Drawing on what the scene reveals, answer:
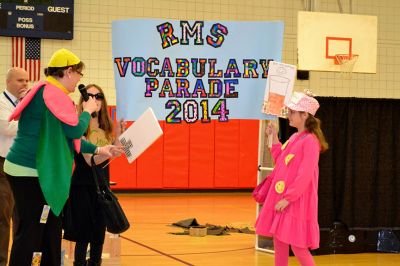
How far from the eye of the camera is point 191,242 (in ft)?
28.5

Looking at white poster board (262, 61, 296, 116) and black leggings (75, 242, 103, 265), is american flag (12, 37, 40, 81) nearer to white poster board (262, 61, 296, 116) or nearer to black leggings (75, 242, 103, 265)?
white poster board (262, 61, 296, 116)

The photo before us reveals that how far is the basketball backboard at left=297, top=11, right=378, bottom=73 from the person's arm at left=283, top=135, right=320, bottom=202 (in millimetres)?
6901

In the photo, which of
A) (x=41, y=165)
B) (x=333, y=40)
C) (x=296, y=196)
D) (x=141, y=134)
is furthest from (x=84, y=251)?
(x=333, y=40)

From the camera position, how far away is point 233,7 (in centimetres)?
1562

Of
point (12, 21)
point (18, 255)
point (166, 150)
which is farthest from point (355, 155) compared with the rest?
point (12, 21)

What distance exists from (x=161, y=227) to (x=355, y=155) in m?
3.37

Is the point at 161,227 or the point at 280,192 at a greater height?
the point at 280,192

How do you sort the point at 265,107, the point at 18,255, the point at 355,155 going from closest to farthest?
the point at 18,255
the point at 265,107
the point at 355,155

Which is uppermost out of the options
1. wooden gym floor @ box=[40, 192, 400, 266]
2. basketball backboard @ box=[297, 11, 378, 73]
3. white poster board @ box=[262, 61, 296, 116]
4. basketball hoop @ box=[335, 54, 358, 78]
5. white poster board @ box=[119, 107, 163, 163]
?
basketball backboard @ box=[297, 11, 378, 73]

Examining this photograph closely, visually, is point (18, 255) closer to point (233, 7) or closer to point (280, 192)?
point (280, 192)

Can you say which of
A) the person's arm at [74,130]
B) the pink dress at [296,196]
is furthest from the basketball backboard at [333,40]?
the person's arm at [74,130]

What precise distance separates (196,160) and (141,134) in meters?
9.84

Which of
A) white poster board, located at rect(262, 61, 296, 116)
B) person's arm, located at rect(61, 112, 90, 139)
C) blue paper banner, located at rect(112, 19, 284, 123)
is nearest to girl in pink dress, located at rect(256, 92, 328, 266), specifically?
white poster board, located at rect(262, 61, 296, 116)

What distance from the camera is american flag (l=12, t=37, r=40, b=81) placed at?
14.0 metres
